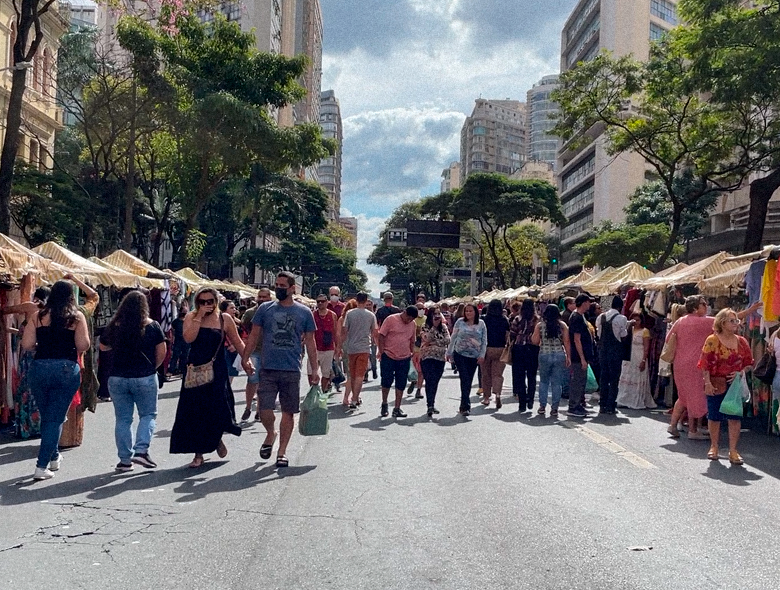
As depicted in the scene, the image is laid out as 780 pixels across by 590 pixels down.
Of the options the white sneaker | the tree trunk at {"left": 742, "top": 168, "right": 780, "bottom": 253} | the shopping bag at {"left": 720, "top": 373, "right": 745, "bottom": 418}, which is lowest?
the white sneaker

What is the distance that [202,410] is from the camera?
828 centimetres

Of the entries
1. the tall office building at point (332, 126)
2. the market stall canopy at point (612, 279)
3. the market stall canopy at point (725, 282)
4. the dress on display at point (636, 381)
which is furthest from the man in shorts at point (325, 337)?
the tall office building at point (332, 126)

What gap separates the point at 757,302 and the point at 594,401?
203 inches

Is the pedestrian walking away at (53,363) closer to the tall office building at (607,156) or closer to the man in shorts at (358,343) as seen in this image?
the man in shorts at (358,343)

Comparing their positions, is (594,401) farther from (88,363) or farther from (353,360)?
(88,363)

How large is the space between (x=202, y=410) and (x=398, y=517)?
2665 mm

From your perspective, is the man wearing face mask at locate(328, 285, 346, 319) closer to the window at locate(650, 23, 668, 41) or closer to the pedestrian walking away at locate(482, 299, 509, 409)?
the pedestrian walking away at locate(482, 299, 509, 409)

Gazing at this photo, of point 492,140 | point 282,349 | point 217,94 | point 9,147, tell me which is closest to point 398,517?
point 282,349

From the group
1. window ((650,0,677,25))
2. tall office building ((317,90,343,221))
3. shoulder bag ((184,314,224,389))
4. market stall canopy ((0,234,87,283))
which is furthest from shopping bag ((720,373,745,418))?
tall office building ((317,90,343,221))

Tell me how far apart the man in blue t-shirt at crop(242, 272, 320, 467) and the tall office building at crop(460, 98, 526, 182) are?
15207 cm

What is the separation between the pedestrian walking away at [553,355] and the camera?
12992 mm

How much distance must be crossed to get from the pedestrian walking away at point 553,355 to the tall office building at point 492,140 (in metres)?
147

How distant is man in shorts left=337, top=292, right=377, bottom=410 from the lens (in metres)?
13.6

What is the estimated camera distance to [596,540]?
5820 mm
